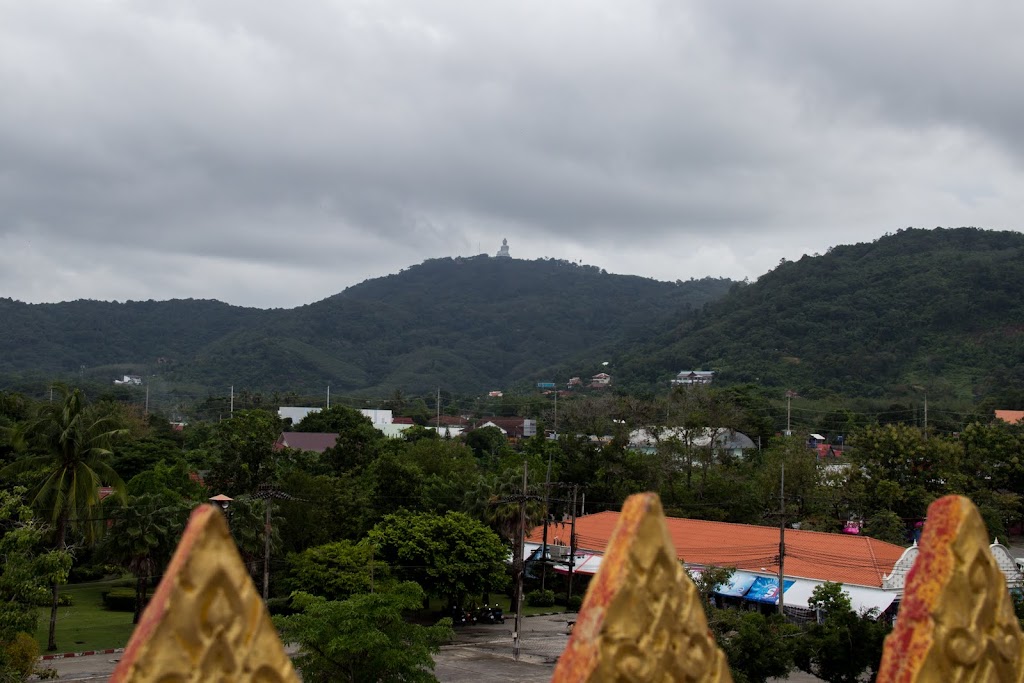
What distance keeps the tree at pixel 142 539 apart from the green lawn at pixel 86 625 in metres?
1.17

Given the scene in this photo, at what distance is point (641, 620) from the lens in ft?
13.9

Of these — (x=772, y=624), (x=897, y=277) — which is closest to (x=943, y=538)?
(x=772, y=624)

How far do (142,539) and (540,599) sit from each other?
61.9 ft

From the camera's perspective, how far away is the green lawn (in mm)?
31312

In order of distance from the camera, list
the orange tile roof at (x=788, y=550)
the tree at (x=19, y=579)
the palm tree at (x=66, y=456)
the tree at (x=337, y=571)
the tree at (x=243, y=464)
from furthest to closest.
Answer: the tree at (x=243, y=464) → the orange tile roof at (x=788, y=550) → the tree at (x=337, y=571) → the palm tree at (x=66, y=456) → the tree at (x=19, y=579)

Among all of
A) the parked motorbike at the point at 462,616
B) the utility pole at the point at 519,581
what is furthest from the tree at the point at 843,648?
the parked motorbike at the point at 462,616

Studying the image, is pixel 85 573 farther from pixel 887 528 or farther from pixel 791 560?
pixel 887 528

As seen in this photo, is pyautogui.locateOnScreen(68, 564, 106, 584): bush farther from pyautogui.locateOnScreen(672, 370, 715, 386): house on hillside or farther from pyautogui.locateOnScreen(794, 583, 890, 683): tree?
pyautogui.locateOnScreen(672, 370, 715, 386): house on hillside

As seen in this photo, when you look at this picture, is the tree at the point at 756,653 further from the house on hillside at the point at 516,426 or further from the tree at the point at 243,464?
the house on hillside at the point at 516,426

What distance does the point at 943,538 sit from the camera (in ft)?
15.6

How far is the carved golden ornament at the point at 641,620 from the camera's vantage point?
415 centimetres

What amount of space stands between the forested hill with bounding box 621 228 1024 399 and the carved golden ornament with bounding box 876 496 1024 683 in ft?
343

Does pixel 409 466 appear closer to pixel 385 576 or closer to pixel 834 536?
pixel 385 576

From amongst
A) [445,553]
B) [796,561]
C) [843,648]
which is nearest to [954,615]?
[843,648]
